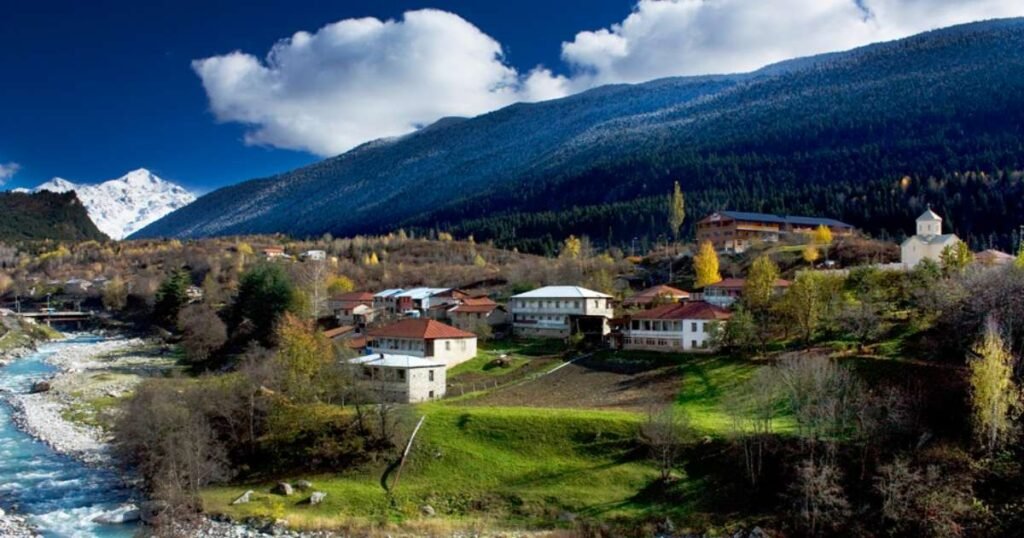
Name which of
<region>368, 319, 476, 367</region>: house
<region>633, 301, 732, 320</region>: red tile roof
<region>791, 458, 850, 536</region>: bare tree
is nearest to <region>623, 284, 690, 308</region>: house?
<region>633, 301, 732, 320</region>: red tile roof

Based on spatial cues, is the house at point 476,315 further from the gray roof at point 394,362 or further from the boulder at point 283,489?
the boulder at point 283,489

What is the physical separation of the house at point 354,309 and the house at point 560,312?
57.9ft

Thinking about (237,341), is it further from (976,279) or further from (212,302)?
(976,279)

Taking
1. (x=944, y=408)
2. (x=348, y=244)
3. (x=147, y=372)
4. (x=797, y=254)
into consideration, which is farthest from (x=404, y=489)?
(x=348, y=244)

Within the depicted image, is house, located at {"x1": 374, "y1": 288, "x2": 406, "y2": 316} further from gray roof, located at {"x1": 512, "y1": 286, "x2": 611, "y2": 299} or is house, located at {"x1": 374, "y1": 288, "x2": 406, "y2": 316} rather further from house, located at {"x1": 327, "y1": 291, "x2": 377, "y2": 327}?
gray roof, located at {"x1": 512, "y1": 286, "x2": 611, "y2": 299}

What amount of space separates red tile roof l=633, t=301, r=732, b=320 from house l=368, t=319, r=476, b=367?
13.2 meters

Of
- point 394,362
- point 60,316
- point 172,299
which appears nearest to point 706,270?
point 394,362

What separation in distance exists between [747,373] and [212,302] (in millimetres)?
84646

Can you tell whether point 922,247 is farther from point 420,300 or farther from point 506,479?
point 506,479

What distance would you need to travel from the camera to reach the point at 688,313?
5631cm

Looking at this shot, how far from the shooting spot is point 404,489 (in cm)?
3653

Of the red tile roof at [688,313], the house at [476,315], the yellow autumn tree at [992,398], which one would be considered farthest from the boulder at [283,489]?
the house at [476,315]

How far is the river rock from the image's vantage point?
33938 mm

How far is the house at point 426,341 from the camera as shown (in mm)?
57094
